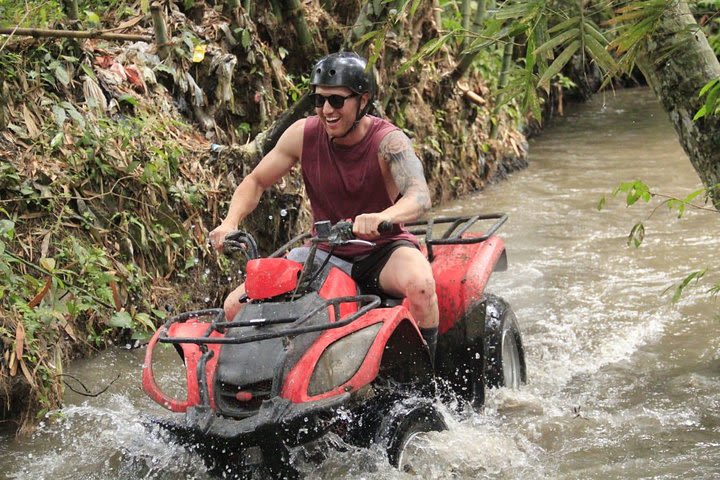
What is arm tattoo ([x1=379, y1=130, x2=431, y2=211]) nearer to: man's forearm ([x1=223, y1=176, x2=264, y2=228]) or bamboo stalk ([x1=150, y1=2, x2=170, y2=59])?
man's forearm ([x1=223, y1=176, x2=264, y2=228])

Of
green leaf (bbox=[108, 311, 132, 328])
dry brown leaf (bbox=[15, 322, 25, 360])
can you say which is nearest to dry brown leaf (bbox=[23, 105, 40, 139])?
green leaf (bbox=[108, 311, 132, 328])

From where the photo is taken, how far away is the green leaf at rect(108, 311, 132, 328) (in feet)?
19.7

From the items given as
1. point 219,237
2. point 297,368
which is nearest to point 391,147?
point 219,237

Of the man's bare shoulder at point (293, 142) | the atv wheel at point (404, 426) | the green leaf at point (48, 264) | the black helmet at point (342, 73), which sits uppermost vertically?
the black helmet at point (342, 73)

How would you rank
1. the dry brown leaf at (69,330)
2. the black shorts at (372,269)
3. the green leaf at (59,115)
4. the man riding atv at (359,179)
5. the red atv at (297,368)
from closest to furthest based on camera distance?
the red atv at (297,368)
the man riding atv at (359,179)
the black shorts at (372,269)
the dry brown leaf at (69,330)
the green leaf at (59,115)

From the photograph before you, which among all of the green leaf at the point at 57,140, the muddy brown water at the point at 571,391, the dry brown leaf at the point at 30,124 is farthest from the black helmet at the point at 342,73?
the dry brown leaf at the point at 30,124

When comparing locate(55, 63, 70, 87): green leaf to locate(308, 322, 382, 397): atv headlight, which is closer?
locate(308, 322, 382, 397): atv headlight

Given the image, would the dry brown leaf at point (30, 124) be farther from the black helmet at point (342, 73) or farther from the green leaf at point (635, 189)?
the green leaf at point (635, 189)

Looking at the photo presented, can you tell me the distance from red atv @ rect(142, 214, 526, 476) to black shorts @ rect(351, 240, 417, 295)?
0.42 ft

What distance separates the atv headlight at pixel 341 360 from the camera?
3949mm

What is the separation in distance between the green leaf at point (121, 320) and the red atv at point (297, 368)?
63.8 inches

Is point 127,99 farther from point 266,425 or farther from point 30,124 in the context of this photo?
point 266,425

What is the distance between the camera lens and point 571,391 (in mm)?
5863

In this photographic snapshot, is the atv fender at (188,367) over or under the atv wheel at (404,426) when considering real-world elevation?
over
